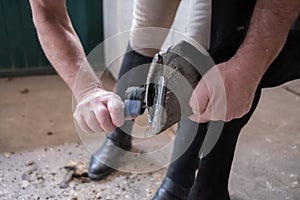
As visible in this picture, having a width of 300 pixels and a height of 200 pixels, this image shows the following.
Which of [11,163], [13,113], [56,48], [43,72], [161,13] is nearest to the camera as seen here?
[56,48]

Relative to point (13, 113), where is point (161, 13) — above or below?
above

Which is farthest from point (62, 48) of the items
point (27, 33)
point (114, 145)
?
point (27, 33)

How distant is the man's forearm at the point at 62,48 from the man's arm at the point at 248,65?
0.65 ft

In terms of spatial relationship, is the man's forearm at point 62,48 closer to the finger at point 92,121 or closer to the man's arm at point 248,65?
the finger at point 92,121

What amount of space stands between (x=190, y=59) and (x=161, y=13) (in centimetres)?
42

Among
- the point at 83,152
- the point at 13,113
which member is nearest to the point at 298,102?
the point at 83,152

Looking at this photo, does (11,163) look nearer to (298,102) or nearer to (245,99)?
(245,99)

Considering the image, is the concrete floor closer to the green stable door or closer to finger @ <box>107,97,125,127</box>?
the green stable door

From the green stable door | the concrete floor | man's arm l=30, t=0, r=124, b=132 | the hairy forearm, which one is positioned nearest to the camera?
the hairy forearm

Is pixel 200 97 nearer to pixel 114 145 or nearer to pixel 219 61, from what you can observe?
pixel 219 61

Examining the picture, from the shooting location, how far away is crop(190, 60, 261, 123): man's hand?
60 centimetres

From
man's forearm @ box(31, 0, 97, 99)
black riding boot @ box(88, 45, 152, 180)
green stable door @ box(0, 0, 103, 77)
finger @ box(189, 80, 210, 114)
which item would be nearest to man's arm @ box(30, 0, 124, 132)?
man's forearm @ box(31, 0, 97, 99)

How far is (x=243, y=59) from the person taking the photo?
600 mm

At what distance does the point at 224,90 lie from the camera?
605mm
